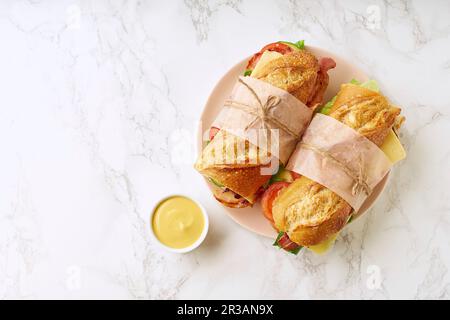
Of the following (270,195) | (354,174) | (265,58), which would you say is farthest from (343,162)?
(265,58)

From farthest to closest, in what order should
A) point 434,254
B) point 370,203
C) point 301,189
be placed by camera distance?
point 434,254 → point 370,203 → point 301,189

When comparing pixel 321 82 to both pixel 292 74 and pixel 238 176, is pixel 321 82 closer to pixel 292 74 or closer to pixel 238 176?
pixel 292 74

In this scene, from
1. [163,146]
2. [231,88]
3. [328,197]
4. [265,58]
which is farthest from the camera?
[163,146]

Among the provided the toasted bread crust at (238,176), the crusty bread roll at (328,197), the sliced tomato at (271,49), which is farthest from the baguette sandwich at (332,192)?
the sliced tomato at (271,49)

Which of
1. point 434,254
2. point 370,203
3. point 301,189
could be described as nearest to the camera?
point 301,189

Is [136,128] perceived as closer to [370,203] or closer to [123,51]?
[123,51]

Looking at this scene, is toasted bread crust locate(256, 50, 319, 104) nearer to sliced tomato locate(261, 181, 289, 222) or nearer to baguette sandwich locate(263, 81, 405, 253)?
baguette sandwich locate(263, 81, 405, 253)
